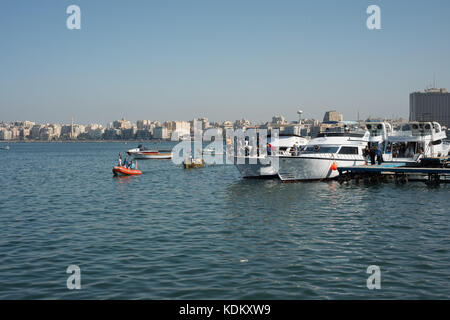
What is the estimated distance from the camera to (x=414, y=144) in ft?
139

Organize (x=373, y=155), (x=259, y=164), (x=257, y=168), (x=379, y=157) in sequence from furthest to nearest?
(x=257, y=168), (x=259, y=164), (x=379, y=157), (x=373, y=155)

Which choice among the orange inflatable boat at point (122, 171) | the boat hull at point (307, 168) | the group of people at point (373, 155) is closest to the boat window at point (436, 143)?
the group of people at point (373, 155)

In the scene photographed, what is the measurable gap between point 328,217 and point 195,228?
683cm

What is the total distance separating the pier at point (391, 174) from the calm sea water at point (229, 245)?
4360mm

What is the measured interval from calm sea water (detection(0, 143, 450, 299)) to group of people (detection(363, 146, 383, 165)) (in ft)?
26.9

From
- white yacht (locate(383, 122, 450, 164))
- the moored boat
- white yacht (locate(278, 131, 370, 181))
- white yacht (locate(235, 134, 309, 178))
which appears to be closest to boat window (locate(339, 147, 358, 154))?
white yacht (locate(278, 131, 370, 181))

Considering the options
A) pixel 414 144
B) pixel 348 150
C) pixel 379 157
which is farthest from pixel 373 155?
pixel 414 144

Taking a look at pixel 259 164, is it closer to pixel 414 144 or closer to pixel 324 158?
pixel 324 158

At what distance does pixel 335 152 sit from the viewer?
3741cm

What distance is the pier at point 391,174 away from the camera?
34938 mm

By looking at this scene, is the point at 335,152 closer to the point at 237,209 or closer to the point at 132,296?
the point at 237,209

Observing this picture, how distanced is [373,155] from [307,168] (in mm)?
6798

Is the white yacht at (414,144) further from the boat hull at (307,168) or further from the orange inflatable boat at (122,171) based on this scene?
the orange inflatable boat at (122,171)
